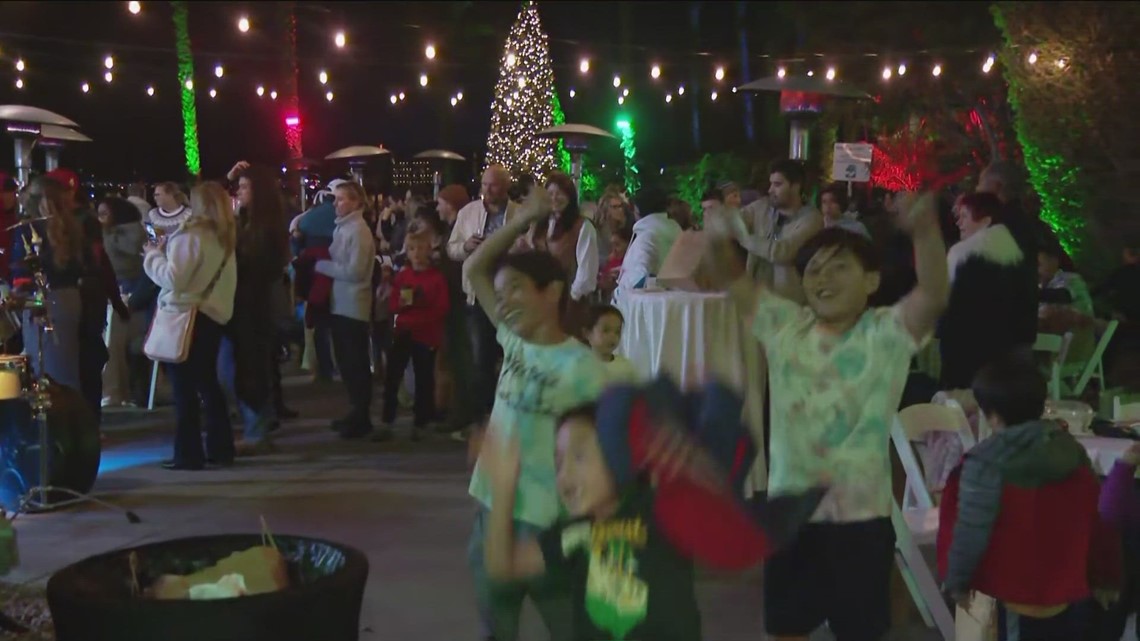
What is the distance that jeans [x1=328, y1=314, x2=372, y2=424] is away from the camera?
28.6 feet

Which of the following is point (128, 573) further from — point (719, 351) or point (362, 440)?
point (362, 440)

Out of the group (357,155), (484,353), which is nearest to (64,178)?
(484,353)

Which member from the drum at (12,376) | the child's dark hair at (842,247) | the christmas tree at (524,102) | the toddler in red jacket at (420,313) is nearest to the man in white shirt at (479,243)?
the toddler in red jacket at (420,313)

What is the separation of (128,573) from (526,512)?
1.06 metres

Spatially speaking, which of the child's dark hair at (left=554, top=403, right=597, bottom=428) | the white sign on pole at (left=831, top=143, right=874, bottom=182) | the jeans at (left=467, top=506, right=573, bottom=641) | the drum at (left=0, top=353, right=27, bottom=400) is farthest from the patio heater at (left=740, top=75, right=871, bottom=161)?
the child's dark hair at (left=554, top=403, right=597, bottom=428)

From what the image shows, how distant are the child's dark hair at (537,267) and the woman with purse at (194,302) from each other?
14.5 ft

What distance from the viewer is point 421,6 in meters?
24.8

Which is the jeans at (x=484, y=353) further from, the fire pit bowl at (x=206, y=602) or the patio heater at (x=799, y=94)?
the fire pit bowl at (x=206, y=602)

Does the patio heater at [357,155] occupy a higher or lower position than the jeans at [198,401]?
higher

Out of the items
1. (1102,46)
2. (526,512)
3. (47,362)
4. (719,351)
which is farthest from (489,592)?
(1102,46)

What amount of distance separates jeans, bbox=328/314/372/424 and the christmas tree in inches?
342

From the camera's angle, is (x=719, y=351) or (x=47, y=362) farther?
(x=47, y=362)

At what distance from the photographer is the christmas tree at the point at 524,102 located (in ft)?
56.6

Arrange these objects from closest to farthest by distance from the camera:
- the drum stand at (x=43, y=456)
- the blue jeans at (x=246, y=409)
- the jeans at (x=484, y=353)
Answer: the drum stand at (x=43, y=456) < the blue jeans at (x=246, y=409) < the jeans at (x=484, y=353)
